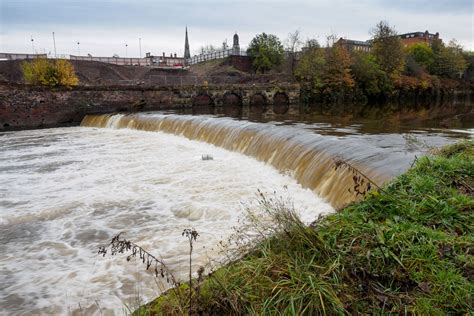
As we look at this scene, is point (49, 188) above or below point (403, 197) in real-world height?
below

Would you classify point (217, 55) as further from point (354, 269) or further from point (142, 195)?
point (354, 269)

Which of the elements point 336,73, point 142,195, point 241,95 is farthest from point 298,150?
point 336,73

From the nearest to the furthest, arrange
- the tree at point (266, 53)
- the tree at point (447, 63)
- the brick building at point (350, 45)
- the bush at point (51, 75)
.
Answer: the bush at point (51, 75) < the brick building at point (350, 45) < the tree at point (266, 53) < the tree at point (447, 63)

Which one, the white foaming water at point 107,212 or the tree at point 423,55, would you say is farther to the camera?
the tree at point 423,55

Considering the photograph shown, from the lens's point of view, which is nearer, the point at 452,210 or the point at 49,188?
the point at 452,210

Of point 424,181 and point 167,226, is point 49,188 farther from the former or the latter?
point 424,181

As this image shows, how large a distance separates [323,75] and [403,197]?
38511 mm

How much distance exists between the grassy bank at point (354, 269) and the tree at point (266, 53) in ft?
179

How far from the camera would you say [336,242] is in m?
3.95

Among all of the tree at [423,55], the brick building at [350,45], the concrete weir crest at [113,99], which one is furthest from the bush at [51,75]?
the tree at [423,55]

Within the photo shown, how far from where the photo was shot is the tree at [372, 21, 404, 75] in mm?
47250

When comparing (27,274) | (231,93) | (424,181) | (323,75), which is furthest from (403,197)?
(323,75)

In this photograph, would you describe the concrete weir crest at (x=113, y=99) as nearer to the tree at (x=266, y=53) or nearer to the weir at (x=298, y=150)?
the weir at (x=298, y=150)

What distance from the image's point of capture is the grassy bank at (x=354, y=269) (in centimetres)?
304
